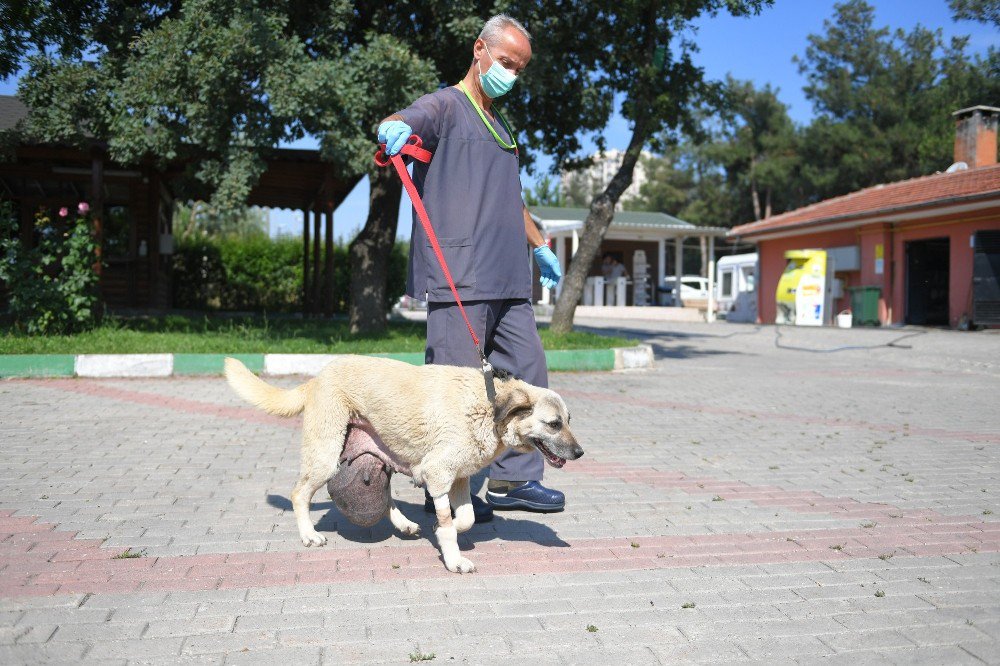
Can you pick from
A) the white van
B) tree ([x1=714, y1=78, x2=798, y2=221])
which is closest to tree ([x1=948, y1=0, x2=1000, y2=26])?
the white van

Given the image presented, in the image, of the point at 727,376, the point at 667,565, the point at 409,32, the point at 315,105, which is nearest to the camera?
the point at 667,565

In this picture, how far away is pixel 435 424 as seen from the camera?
3.46 metres

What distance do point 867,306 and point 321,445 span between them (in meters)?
23.8

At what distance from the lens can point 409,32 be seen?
43.9ft

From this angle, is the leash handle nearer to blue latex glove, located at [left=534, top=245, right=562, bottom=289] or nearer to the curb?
blue latex glove, located at [left=534, top=245, right=562, bottom=289]

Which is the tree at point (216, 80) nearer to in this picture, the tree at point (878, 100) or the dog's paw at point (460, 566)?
the dog's paw at point (460, 566)

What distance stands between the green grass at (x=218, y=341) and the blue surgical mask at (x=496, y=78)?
7.21m

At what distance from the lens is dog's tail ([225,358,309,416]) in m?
3.92

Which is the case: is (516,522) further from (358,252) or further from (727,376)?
(358,252)

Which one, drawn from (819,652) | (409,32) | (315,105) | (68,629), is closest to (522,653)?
(819,652)

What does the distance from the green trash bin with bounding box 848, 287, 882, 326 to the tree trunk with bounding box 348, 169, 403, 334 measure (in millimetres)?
16028

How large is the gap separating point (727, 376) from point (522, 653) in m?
9.57

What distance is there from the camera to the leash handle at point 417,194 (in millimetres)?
3725

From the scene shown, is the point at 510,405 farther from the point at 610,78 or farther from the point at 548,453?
the point at 610,78
